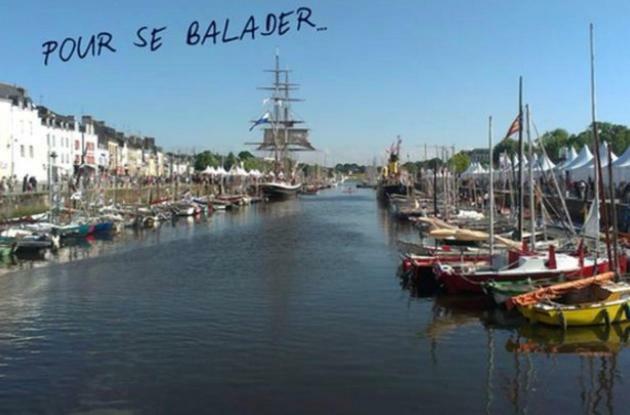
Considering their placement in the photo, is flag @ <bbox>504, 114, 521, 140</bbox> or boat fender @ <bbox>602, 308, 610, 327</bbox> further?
flag @ <bbox>504, 114, 521, 140</bbox>

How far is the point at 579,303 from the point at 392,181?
130m

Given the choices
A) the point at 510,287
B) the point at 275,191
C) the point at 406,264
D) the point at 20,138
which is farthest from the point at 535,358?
the point at 275,191

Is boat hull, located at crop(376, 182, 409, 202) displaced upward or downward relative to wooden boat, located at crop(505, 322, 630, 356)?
upward

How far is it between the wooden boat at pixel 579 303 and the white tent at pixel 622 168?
3515cm

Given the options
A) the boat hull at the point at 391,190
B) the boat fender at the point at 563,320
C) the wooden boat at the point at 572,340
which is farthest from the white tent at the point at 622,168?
the boat hull at the point at 391,190

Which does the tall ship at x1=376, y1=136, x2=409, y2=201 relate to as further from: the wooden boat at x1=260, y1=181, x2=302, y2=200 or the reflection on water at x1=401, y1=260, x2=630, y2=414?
the reflection on water at x1=401, y1=260, x2=630, y2=414

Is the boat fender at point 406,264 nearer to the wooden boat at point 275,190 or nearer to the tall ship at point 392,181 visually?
the tall ship at point 392,181

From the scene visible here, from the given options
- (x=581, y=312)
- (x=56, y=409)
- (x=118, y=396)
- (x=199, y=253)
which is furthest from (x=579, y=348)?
(x=199, y=253)

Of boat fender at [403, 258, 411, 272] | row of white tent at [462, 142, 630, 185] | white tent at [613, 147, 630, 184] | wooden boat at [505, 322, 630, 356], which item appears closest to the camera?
wooden boat at [505, 322, 630, 356]

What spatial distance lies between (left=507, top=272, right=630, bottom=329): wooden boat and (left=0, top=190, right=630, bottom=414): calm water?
0.58 metres

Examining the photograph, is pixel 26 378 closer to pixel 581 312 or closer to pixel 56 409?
pixel 56 409

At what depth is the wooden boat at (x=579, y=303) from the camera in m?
26.7

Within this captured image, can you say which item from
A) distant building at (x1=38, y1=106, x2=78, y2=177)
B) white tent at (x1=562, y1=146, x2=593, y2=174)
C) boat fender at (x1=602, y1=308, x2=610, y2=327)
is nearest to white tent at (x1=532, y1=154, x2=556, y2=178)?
white tent at (x1=562, y1=146, x2=593, y2=174)

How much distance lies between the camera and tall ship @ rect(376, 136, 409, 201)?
467ft
